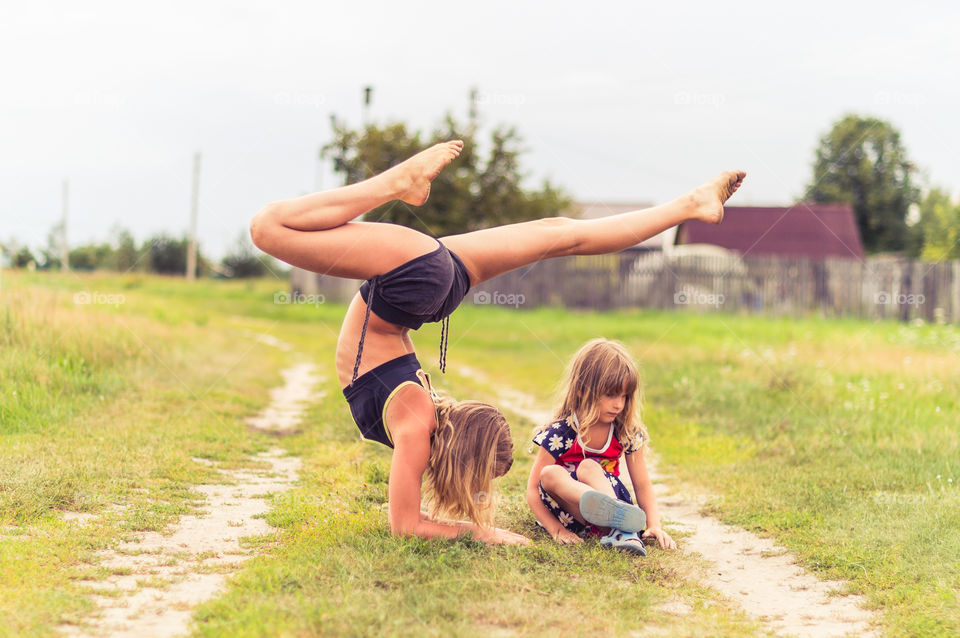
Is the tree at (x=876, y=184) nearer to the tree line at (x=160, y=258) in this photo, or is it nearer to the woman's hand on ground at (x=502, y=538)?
the tree line at (x=160, y=258)

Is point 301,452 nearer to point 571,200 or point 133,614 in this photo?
point 133,614

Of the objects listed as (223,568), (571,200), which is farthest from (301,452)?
(571,200)

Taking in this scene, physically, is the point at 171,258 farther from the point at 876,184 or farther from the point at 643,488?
the point at 643,488

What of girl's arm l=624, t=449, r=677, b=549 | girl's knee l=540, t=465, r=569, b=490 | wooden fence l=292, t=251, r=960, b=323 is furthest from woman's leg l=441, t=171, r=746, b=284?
wooden fence l=292, t=251, r=960, b=323

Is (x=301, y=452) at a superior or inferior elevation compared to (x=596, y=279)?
inferior

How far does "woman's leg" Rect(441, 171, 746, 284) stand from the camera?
3629 millimetres

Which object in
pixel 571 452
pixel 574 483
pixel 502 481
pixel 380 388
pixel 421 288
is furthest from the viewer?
pixel 502 481

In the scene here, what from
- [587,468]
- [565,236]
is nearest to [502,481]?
[587,468]

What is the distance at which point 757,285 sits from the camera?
18.5 meters

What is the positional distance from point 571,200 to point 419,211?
8.98 meters

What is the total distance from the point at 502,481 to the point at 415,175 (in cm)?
261

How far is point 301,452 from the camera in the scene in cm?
615

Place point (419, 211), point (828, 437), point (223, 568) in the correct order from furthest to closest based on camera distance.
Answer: point (419, 211)
point (828, 437)
point (223, 568)

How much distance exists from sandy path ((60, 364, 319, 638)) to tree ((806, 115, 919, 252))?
3663cm
